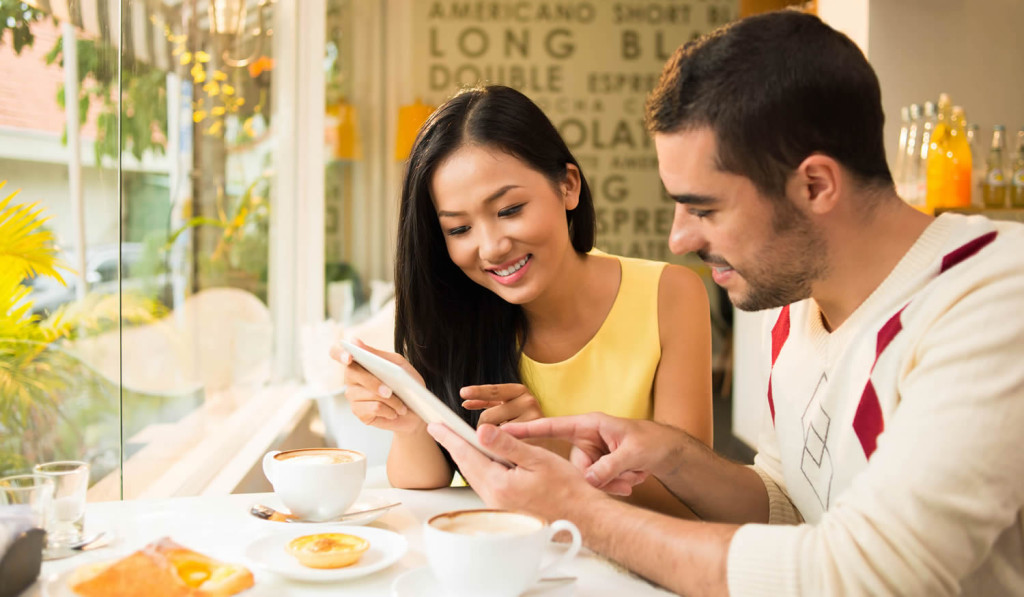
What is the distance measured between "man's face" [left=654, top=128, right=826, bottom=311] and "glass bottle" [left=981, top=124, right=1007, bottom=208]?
85.6 inches

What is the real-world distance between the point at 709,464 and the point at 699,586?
0.37 metres

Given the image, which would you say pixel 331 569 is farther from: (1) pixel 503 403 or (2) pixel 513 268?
(2) pixel 513 268

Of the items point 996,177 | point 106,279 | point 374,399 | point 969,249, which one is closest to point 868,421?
point 969,249

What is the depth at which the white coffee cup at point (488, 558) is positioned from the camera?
0.78 metres

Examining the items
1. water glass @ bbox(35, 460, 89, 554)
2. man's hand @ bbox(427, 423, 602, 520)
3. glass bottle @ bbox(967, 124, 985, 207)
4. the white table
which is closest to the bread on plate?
the white table

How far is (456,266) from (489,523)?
83 cm

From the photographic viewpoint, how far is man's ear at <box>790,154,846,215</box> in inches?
38.5

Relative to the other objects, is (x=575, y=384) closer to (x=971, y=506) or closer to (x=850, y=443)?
(x=850, y=443)

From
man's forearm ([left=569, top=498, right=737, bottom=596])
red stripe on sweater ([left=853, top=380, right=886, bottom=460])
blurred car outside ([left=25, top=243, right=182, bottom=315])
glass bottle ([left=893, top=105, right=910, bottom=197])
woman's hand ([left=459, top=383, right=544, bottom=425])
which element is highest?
glass bottle ([left=893, top=105, right=910, bottom=197])

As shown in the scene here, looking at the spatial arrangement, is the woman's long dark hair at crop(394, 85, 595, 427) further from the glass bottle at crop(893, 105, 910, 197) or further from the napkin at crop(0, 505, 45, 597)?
→ the glass bottle at crop(893, 105, 910, 197)

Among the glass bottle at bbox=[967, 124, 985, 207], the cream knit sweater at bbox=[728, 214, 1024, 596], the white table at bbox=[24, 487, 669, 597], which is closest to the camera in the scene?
the cream knit sweater at bbox=[728, 214, 1024, 596]

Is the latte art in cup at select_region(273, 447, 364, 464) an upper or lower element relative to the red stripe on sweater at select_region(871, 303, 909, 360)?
lower

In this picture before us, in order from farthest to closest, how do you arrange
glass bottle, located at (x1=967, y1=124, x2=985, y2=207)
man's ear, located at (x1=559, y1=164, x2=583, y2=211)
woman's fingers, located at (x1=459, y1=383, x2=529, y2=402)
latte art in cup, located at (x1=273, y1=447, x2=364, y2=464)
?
1. glass bottle, located at (x1=967, y1=124, x2=985, y2=207)
2. man's ear, located at (x1=559, y1=164, x2=583, y2=211)
3. woman's fingers, located at (x1=459, y1=383, x2=529, y2=402)
4. latte art in cup, located at (x1=273, y1=447, x2=364, y2=464)

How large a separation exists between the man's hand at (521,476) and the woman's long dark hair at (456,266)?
22.4 inches
